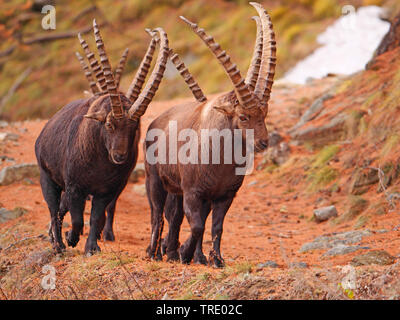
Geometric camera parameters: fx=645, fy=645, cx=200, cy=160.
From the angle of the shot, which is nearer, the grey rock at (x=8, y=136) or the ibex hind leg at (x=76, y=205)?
the ibex hind leg at (x=76, y=205)

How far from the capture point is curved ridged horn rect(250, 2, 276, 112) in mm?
7203

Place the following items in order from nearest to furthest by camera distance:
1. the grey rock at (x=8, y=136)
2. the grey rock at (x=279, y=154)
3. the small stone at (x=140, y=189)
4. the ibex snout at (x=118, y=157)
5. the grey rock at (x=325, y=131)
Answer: the ibex snout at (x=118, y=157), the small stone at (x=140, y=189), the grey rock at (x=325, y=131), the grey rock at (x=279, y=154), the grey rock at (x=8, y=136)

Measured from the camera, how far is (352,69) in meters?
24.8

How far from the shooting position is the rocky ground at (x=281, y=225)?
6023mm

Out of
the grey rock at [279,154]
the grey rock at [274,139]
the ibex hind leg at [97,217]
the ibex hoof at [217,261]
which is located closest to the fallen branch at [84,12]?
the grey rock at [274,139]

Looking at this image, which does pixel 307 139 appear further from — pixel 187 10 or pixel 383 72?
pixel 187 10

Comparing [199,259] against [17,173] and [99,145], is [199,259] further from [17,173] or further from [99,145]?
[17,173]

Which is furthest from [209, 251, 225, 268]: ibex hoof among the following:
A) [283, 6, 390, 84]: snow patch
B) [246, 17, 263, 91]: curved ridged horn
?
[283, 6, 390, 84]: snow patch

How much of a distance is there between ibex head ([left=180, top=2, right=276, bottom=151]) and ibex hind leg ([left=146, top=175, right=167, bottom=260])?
5.10 ft

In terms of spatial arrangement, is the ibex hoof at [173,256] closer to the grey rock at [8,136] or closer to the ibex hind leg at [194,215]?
the ibex hind leg at [194,215]

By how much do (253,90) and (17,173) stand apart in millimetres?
6991

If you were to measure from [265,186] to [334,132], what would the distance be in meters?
1.97

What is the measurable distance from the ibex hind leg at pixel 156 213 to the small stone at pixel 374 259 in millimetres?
2495
